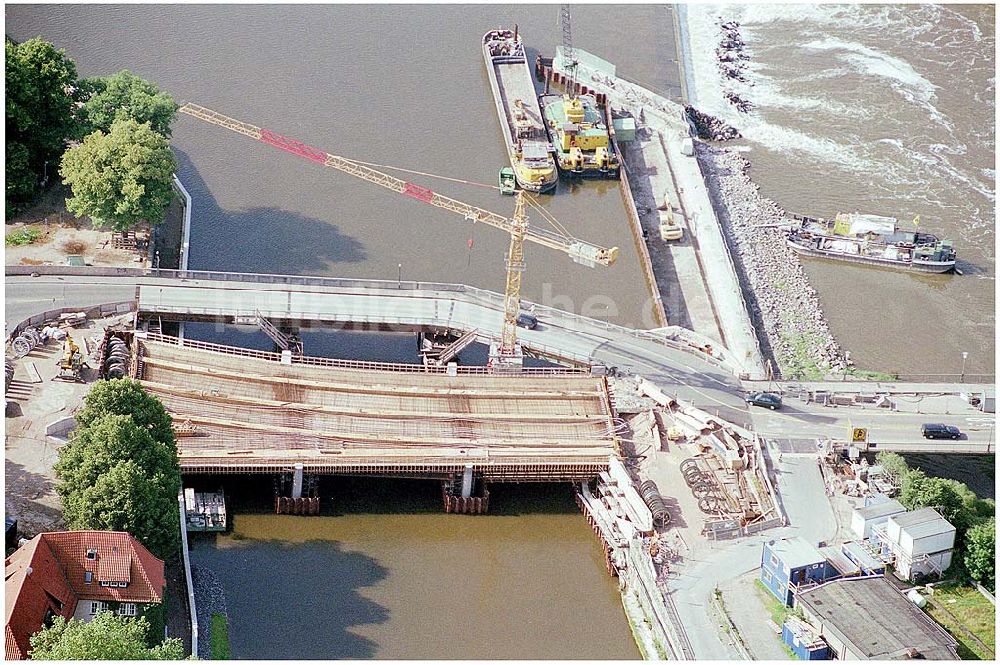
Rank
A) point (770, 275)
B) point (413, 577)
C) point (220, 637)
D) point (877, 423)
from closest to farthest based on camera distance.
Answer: point (220, 637)
point (413, 577)
point (877, 423)
point (770, 275)

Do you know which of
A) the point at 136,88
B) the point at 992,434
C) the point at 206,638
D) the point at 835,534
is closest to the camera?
the point at 206,638

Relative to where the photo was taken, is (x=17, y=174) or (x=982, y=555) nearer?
(x=982, y=555)

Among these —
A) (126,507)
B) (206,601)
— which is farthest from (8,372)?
(206,601)

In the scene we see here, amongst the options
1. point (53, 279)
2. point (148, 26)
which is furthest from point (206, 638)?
point (148, 26)

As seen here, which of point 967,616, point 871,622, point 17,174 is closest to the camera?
point 871,622

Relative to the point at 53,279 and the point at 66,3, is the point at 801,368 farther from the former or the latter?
the point at 66,3

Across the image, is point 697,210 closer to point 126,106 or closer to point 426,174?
point 426,174

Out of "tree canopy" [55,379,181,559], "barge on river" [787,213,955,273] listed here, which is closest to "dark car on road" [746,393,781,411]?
"barge on river" [787,213,955,273]
